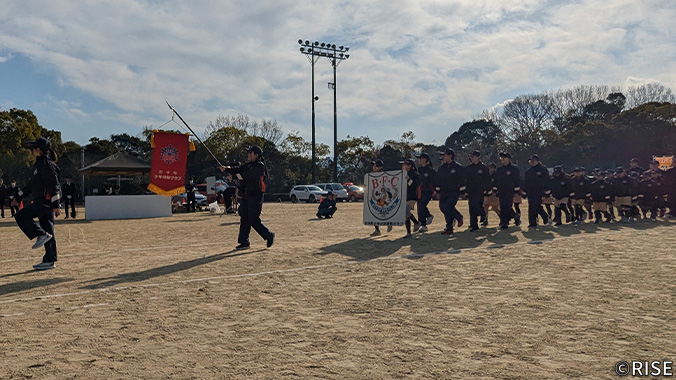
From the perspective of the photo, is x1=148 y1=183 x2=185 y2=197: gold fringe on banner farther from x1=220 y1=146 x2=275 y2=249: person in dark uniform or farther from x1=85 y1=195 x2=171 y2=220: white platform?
x1=220 y1=146 x2=275 y2=249: person in dark uniform

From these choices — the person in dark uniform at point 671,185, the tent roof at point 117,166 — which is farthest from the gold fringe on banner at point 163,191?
the person in dark uniform at point 671,185

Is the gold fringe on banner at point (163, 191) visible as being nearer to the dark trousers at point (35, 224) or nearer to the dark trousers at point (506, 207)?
the dark trousers at point (35, 224)

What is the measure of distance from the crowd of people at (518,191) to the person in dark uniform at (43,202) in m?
6.86

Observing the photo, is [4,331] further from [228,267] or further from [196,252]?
[196,252]

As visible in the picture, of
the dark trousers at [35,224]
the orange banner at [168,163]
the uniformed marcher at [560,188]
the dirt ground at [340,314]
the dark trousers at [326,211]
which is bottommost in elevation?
the dirt ground at [340,314]

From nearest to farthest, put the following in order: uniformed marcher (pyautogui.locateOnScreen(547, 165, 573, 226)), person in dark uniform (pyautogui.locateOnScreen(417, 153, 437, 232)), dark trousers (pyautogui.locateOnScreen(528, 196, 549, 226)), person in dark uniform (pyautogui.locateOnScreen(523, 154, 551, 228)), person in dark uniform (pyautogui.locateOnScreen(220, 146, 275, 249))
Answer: person in dark uniform (pyautogui.locateOnScreen(220, 146, 275, 249)), person in dark uniform (pyautogui.locateOnScreen(417, 153, 437, 232)), person in dark uniform (pyautogui.locateOnScreen(523, 154, 551, 228)), dark trousers (pyautogui.locateOnScreen(528, 196, 549, 226)), uniformed marcher (pyautogui.locateOnScreen(547, 165, 573, 226))

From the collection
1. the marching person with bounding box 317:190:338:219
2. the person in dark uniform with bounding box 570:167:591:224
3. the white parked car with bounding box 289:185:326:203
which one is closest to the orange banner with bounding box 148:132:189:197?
the marching person with bounding box 317:190:338:219

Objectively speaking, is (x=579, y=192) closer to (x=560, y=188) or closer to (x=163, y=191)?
(x=560, y=188)

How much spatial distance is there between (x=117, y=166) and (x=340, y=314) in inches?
923

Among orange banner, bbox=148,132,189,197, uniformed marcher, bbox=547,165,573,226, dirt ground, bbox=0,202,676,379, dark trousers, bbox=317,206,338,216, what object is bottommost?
dirt ground, bbox=0,202,676,379

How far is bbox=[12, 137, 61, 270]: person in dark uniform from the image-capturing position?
716cm

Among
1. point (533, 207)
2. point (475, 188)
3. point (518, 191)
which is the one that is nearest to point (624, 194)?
point (533, 207)

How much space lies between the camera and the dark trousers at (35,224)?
7.12m

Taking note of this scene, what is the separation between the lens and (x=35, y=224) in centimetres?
723
